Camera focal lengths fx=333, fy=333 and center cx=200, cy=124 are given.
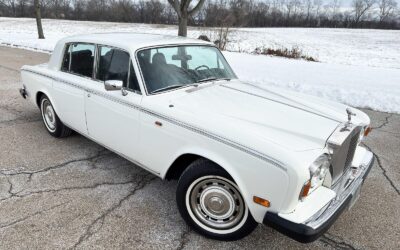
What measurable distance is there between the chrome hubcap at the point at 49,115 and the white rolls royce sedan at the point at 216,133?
581mm

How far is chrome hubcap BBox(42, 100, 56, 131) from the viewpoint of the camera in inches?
184

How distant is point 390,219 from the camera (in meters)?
3.22

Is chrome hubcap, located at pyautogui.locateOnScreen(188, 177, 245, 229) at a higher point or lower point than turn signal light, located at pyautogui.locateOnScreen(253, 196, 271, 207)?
lower

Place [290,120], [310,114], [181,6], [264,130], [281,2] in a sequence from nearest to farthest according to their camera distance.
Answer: [264,130] → [290,120] → [310,114] → [181,6] → [281,2]

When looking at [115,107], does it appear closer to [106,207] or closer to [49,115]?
[106,207]

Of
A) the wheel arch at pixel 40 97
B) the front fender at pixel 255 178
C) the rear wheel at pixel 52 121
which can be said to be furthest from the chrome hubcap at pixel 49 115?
the front fender at pixel 255 178

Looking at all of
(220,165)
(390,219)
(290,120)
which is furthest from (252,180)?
(390,219)

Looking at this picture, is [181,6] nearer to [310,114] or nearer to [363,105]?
[363,105]

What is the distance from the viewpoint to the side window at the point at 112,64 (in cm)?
340

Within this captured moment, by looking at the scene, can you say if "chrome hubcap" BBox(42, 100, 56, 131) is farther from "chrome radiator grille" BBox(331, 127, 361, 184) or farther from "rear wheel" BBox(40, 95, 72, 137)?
"chrome radiator grille" BBox(331, 127, 361, 184)

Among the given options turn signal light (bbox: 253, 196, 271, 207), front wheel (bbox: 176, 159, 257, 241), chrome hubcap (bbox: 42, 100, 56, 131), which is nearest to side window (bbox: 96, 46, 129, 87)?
front wheel (bbox: 176, 159, 257, 241)

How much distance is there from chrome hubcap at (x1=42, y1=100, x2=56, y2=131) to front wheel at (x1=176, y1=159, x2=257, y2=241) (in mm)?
2691

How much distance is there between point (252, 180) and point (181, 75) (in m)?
1.53

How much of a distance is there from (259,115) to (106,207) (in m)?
1.71
